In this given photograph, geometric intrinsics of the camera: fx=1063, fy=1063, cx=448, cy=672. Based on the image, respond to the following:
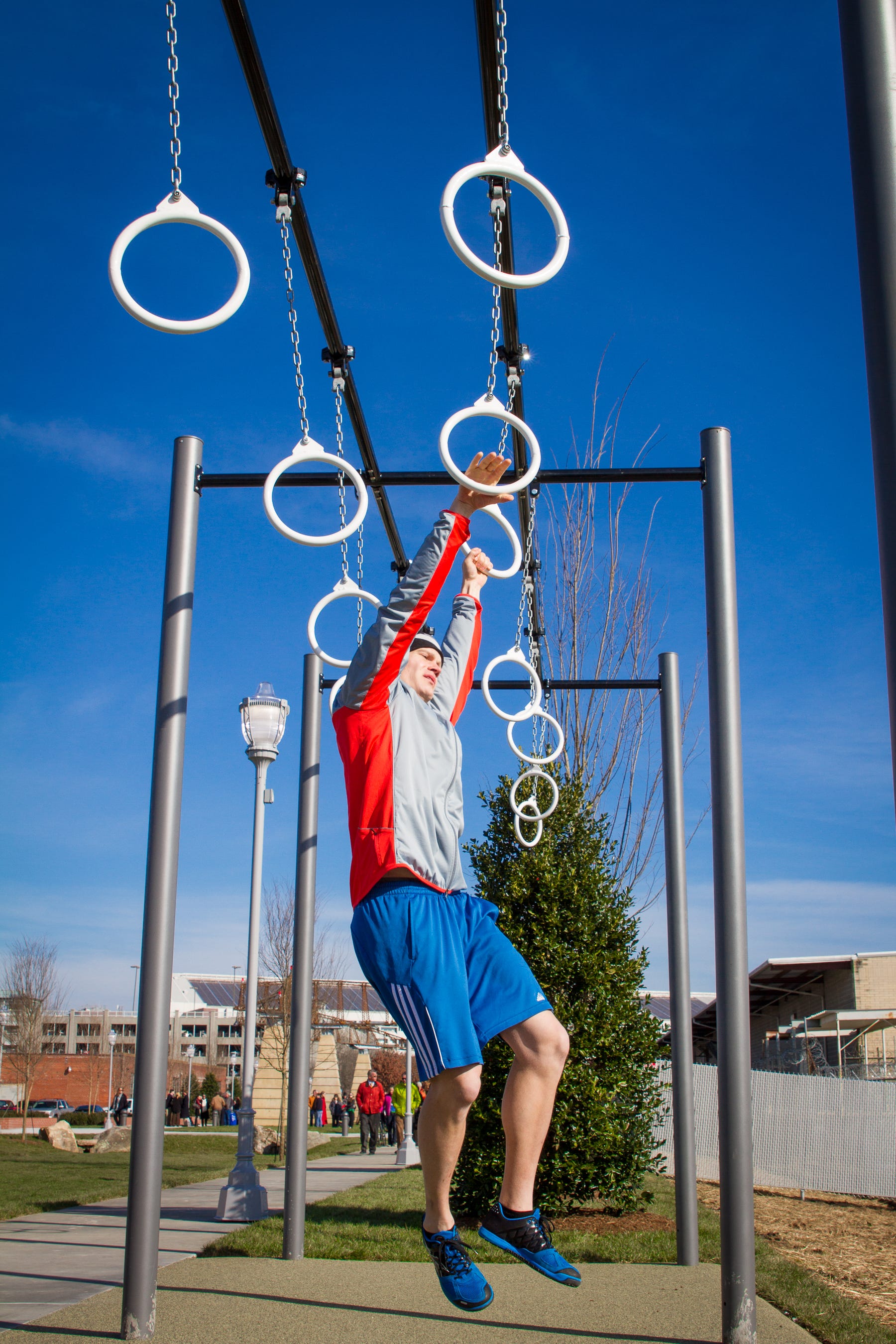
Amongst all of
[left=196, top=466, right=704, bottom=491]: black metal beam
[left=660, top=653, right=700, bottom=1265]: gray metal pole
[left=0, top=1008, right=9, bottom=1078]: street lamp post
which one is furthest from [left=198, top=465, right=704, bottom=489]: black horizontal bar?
[left=0, top=1008, right=9, bottom=1078]: street lamp post

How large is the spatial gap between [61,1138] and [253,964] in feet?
47.8

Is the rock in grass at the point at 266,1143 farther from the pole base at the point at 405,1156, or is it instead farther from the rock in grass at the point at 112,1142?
the pole base at the point at 405,1156

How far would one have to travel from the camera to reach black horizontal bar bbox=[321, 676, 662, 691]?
6910mm

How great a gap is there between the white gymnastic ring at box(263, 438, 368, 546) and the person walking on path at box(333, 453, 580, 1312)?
1.89 feet

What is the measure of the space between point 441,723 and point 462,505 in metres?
0.80

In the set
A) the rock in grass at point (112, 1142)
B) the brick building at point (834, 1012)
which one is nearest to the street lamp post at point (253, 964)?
the brick building at point (834, 1012)

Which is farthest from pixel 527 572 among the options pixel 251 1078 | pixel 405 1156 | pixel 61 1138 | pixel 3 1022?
pixel 3 1022

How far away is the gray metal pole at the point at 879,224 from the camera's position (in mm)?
2451

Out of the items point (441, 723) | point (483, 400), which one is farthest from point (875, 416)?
point (441, 723)

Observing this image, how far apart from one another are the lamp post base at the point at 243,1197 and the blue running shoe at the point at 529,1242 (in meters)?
6.32

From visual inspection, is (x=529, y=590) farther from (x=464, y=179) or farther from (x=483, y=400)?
(x=464, y=179)

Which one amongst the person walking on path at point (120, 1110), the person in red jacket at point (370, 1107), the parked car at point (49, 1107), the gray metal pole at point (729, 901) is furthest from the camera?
the parked car at point (49, 1107)

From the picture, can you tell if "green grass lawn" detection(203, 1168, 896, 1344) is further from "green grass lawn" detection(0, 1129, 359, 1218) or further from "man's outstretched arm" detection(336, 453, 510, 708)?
"man's outstretched arm" detection(336, 453, 510, 708)

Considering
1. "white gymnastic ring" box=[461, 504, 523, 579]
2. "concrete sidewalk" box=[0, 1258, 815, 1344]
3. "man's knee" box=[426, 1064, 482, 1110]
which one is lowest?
"concrete sidewalk" box=[0, 1258, 815, 1344]
